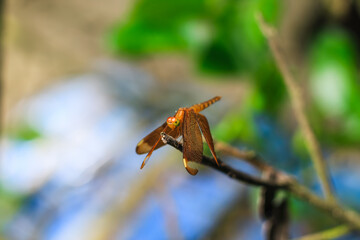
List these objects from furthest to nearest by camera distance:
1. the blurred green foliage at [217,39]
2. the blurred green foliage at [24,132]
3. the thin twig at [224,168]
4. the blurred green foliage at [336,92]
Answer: the blurred green foliage at [24,132] → the blurred green foliage at [336,92] → the blurred green foliage at [217,39] → the thin twig at [224,168]

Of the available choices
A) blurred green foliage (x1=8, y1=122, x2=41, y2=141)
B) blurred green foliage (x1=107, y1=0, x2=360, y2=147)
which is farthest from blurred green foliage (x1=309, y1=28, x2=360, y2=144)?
blurred green foliage (x1=8, y1=122, x2=41, y2=141)

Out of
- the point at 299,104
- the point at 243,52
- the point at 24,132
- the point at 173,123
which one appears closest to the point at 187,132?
the point at 173,123

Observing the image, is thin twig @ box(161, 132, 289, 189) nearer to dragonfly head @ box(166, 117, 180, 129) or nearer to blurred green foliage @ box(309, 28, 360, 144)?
dragonfly head @ box(166, 117, 180, 129)

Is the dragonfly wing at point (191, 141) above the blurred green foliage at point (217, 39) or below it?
below

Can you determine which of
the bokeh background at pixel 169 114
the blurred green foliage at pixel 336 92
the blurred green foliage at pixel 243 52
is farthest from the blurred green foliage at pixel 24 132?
the blurred green foliage at pixel 336 92

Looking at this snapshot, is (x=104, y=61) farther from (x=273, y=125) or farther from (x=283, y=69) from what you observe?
(x=283, y=69)

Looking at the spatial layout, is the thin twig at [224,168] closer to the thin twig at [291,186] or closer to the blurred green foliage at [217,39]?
the thin twig at [291,186]

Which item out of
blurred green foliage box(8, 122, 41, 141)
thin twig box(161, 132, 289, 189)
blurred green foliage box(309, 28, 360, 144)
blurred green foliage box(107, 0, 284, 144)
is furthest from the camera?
blurred green foliage box(8, 122, 41, 141)

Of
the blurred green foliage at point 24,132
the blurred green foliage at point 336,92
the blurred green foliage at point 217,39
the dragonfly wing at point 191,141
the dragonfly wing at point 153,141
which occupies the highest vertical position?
the blurred green foliage at point 24,132
